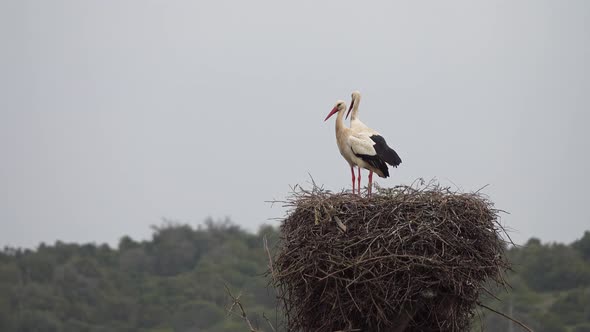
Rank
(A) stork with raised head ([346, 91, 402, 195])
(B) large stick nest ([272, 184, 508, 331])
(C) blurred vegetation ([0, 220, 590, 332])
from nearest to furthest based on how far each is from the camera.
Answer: (B) large stick nest ([272, 184, 508, 331]) → (A) stork with raised head ([346, 91, 402, 195]) → (C) blurred vegetation ([0, 220, 590, 332])

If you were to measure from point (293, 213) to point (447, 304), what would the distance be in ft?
5.74

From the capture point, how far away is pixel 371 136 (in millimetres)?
13555

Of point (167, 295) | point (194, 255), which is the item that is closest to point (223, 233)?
point (194, 255)

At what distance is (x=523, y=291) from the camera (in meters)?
41.3

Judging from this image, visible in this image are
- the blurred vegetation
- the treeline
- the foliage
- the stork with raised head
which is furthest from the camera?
the foliage

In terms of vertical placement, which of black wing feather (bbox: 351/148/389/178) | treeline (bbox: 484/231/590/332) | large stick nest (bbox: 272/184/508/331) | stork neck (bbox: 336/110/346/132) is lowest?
large stick nest (bbox: 272/184/508/331)

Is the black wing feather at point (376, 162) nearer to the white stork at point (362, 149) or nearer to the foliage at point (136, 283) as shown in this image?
the white stork at point (362, 149)

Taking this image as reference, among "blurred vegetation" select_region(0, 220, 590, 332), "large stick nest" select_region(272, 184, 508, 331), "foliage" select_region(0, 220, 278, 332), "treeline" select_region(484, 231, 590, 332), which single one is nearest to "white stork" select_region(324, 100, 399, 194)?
"large stick nest" select_region(272, 184, 508, 331)

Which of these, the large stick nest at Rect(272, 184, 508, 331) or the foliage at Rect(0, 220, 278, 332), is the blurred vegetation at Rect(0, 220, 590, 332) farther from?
the large stick nest at Rect(272, 184, 508, 331)

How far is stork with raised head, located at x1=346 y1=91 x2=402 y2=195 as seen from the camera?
523 inches

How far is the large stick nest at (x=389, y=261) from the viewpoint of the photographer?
10586mm

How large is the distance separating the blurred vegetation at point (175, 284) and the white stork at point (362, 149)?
62.0 feet

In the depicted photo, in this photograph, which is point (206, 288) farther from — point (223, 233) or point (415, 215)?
point (415, 215)

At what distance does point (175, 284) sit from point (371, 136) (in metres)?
41.5
